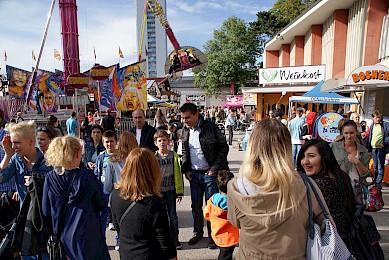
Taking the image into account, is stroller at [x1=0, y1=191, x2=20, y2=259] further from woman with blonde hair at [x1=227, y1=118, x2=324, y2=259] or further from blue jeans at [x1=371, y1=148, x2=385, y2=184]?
blue jeans at [x1=371, y1=148, x2=385, y2=184]

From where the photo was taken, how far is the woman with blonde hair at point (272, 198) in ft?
4.72

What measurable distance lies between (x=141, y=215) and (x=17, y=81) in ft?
91.5

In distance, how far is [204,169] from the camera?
3730 millimetres

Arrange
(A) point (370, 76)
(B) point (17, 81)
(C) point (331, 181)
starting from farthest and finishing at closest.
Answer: (B) point (17, 81) < (A) point (370, 76) < (C) point (331, 181)

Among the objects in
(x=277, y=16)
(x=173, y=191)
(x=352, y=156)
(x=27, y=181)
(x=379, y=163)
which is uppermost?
(x=277, y=16)

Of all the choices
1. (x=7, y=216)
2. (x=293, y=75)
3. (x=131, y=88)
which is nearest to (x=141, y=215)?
(x=7, y=216)

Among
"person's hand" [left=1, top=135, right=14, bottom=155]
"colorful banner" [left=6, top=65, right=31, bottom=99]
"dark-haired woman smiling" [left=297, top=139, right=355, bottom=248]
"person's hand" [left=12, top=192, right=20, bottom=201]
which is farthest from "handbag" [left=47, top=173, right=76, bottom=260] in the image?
"colorful banner" [left=6, top=65, right=31, bottom=99]

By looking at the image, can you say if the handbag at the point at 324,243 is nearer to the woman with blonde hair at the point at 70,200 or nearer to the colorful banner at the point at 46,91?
the woman with blonde hair at the point at 70,200

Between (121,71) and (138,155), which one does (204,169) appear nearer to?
(138,155)

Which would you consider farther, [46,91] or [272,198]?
[46,91]

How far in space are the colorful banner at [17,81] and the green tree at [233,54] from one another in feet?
75.5

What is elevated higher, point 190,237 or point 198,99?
point 198,99

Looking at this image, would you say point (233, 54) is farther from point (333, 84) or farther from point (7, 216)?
point (7, 216)

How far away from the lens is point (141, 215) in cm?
197
